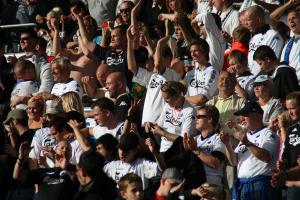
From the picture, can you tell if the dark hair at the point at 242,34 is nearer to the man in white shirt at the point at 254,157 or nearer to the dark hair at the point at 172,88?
the dark hair at the point at 172,88

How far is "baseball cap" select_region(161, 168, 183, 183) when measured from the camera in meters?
14.3

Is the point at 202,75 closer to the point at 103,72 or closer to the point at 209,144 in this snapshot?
the point at 103,72

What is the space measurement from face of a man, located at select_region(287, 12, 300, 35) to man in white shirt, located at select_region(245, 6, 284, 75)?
0.52 m

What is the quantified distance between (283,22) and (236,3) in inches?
77.9

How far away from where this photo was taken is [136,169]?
1513 cm

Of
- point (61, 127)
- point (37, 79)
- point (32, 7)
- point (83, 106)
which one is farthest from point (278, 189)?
point (32, 7)

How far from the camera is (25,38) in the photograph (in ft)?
65.2

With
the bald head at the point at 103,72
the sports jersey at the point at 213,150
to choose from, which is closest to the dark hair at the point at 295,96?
the sports jersey at the point at 213,150

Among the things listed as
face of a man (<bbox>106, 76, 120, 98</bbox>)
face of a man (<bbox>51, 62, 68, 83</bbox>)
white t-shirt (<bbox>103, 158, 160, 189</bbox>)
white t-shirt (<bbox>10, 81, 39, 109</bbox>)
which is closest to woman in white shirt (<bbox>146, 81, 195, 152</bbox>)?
white t-shirt (<bbox>103, 158, 160, 189</bbox>)

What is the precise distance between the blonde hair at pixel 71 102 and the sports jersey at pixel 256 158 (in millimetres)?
2810

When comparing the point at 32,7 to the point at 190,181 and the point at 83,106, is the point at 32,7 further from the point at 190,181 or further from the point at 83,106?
the point at 190,181

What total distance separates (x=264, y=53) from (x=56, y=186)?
3.70m

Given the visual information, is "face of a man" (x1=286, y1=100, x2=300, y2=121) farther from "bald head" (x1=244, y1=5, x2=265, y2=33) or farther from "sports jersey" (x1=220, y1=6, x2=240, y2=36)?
"sports jersey" (x1=220, y1=6, x2=240, y2=36)

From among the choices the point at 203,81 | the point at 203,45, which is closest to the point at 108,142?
the point at 203,81
